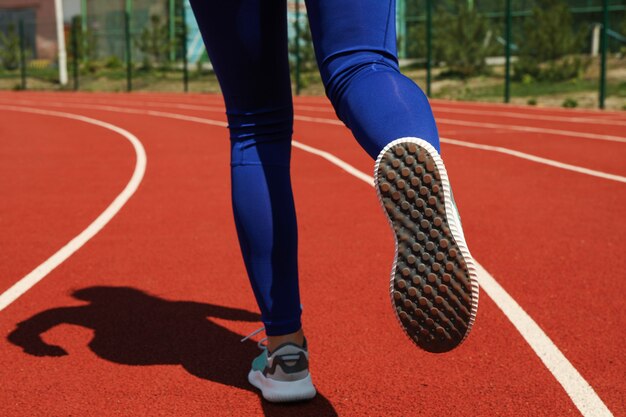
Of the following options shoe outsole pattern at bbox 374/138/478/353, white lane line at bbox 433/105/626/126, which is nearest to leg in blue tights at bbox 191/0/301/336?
shoe outsole pattern at bbox 374/138/478/353

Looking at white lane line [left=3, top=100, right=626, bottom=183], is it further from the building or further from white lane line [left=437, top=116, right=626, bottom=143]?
the building

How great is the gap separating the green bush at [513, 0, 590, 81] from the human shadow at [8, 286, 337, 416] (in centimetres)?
1993

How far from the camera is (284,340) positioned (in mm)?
2369

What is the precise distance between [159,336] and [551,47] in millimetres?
21242

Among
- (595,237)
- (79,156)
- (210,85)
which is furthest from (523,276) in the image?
(210,85)

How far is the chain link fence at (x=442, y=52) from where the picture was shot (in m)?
21.1

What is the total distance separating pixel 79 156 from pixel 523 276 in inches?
257

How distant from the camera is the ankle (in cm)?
237

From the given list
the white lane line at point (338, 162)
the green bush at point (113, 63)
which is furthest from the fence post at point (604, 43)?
the green bush at point (113, 63)

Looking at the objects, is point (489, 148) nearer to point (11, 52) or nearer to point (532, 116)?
point (532, 116)

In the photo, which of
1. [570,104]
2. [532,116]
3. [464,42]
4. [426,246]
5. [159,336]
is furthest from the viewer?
[464,42]

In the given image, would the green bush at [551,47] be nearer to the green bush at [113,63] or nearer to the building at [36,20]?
the green bush at [113,63]

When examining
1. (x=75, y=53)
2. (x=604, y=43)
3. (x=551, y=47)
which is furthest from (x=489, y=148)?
(x=75, y=53)

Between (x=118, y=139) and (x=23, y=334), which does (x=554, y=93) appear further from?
(x=23, y=334)
